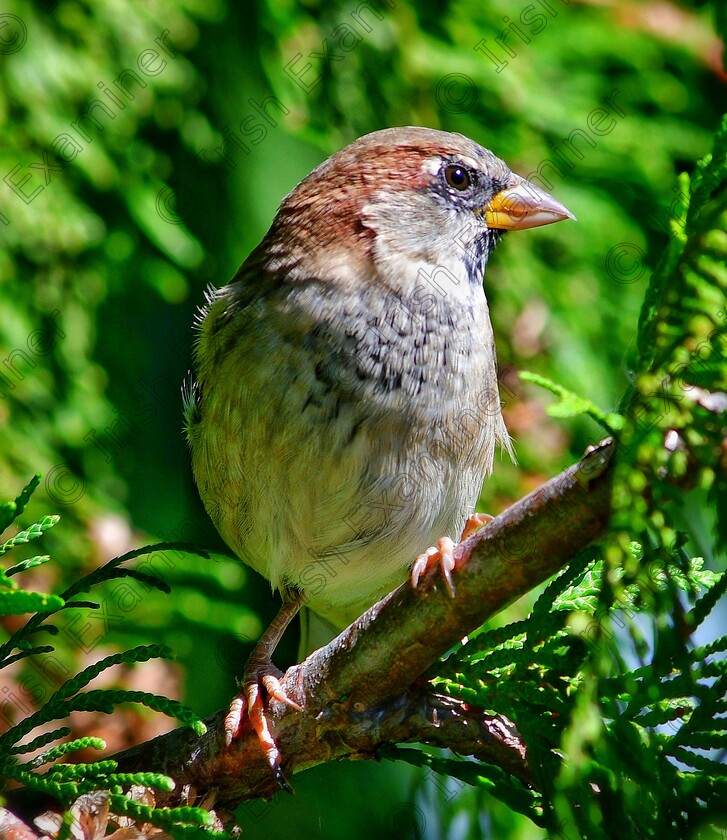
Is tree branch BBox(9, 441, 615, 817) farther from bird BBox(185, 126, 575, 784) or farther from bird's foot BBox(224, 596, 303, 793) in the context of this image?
bird BBox(185, 126, 575, 784)

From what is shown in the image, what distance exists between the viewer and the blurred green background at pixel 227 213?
2.96 m

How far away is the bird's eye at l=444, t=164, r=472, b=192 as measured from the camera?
9.72 feet

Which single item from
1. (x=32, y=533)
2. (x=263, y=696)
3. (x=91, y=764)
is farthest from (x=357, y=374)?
(x=91, y=764)

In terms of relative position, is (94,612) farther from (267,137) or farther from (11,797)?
(267,137)

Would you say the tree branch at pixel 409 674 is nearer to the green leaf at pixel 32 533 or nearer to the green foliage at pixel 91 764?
the green foliage at pixel 91 764

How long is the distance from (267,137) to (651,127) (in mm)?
1382

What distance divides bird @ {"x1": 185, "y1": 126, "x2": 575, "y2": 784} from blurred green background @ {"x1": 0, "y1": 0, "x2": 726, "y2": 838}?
12.9 inches

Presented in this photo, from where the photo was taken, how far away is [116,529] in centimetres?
298

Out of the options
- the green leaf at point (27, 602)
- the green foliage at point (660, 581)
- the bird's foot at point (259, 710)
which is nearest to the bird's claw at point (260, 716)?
the bird's foot at point (259, 710)

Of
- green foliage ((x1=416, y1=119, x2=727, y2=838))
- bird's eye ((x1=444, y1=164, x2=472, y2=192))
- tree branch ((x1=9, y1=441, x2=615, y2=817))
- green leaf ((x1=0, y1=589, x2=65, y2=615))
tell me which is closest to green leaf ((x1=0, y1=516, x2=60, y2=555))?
green leaf ((x1=0, y1=589, x2=65, y2=615))

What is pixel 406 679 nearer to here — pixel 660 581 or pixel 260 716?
pixel 260 716

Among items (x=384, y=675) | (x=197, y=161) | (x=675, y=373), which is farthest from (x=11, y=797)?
(x=197, y=161)

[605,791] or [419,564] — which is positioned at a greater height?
[419,564]

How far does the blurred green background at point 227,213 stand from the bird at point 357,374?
1.07 feet
